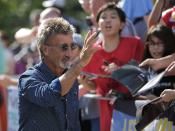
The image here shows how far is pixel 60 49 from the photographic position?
6012 mm

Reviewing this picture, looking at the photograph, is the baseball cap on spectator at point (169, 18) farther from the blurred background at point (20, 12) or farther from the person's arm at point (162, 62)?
the blurred background at point (20, 12)

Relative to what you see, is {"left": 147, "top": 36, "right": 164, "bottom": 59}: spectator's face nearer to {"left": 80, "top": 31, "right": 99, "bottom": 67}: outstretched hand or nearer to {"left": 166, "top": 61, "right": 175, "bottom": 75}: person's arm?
{"left": 166, "top": 61, "right": 175, "bottom": 75}: person's arm

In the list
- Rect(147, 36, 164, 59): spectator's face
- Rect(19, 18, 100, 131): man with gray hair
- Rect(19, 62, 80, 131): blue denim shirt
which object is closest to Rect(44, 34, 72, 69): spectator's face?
Rect(19, 18, 100, 131): man with gray hair

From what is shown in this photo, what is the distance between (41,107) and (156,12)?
242cm

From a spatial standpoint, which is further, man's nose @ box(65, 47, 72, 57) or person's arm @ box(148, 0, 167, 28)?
person's arm @ box(148, 0, 167, 28)

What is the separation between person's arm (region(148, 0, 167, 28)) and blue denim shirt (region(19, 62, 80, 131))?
2.09m

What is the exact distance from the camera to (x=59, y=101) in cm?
596

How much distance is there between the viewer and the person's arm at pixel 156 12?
792 centimetres

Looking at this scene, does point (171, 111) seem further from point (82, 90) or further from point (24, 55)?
point (24, 55)

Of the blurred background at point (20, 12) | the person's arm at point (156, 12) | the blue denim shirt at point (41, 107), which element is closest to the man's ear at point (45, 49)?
the blue denim shirt at point (41, 107)

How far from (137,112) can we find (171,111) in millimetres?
327

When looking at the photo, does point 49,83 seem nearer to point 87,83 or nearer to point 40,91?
point 40,91

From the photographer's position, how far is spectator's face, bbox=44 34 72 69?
6.01 meters

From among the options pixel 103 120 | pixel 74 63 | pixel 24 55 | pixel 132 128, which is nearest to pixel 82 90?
pixel 103 120
